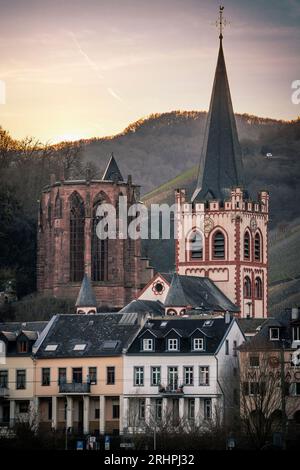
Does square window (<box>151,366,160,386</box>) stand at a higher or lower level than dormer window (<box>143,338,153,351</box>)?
lower

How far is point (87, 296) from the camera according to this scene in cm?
19688

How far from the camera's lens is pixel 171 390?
6624 inches

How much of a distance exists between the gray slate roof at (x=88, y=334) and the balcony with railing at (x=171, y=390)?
15.4 ft

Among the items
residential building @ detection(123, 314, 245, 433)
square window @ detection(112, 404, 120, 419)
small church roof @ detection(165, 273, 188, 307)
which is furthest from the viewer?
small church roof @ detection(165, 273, 188, 307)

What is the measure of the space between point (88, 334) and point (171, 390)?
10364 millimetres

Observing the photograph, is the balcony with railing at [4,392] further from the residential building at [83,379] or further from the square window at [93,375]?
the square window at [93,375]

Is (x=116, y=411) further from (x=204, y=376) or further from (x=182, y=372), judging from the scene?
(x=204, y=376)

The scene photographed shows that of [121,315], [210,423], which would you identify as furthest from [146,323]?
[210,423]

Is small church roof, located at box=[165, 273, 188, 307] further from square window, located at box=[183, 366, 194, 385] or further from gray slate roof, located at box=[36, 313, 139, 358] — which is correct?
square window, located at box=[183, 366, 194, 385]

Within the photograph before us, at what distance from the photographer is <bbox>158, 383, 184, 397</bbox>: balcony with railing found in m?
168

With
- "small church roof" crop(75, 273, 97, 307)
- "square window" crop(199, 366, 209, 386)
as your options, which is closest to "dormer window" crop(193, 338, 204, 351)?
"square window" crop(199, 366, 209, 386)

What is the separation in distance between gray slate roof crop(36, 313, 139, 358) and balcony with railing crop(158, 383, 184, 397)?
15.4 ft

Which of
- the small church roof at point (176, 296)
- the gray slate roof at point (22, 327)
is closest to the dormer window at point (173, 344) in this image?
the gray slate roof at point (22, 327)

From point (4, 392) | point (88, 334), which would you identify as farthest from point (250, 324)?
point (4, 392)
